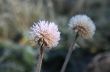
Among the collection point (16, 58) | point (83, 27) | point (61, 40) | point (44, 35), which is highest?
point (61, 40)

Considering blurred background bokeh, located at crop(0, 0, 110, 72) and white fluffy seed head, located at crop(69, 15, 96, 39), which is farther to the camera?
blurred background bokeh, located at crop(0, 0, 110, 72)

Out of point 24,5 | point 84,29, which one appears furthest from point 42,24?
point 24,5

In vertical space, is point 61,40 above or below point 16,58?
above

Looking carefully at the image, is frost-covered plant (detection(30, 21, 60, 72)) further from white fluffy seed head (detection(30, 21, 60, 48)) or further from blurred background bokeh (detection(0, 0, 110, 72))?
blurred background bokeh (detection(0, 0, 110, 72))

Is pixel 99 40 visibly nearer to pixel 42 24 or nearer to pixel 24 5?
pixel 24 5

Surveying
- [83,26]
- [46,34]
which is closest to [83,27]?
[83,26]

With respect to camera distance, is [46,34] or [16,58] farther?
[16,58]

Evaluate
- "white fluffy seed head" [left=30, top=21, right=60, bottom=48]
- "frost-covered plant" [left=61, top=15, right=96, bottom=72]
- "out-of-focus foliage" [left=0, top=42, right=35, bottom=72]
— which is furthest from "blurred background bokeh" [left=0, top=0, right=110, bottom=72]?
"white fluffy seed head" [left=30, top=21, right=60, bottom=48]

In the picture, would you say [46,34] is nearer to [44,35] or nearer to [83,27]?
[44,35]
